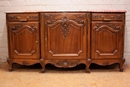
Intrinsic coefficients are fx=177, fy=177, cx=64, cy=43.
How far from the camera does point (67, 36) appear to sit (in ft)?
7.43

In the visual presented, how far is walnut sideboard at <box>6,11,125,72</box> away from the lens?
2.24 meters

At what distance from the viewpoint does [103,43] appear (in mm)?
2283

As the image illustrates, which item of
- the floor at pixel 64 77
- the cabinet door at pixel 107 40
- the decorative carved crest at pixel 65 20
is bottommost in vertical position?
the floor at pixel 64 77

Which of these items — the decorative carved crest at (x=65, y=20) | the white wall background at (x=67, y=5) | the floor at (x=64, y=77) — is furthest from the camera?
the white wall background at (x=67, y=5)

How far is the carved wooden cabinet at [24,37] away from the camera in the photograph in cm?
227

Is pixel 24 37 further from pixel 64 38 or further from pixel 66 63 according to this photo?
pixel 66 63

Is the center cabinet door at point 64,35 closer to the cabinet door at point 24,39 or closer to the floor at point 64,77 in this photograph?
the cabinet door at point 24,39

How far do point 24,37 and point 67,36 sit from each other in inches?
22.0

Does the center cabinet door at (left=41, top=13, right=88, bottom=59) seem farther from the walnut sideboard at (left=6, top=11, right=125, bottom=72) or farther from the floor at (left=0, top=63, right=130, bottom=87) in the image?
the floor at (left=0, top=63, right=130, bottom=87)

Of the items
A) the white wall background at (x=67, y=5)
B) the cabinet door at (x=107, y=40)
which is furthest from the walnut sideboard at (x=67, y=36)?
the white wall background at (x=67, y=5)

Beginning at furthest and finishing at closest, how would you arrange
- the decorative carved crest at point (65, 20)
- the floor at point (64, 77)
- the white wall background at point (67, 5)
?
the white wall background at point (67, 5) → the decorative carved crest at point (65, 20) → the floor at point (64, 77)

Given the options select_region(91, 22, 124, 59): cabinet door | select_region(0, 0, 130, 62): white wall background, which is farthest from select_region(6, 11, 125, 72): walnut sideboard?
select_region(0, 0, 130, 62): white wall background

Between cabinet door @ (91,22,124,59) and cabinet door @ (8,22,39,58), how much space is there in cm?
74

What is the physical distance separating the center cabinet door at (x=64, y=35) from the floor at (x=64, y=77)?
9.2 inches
